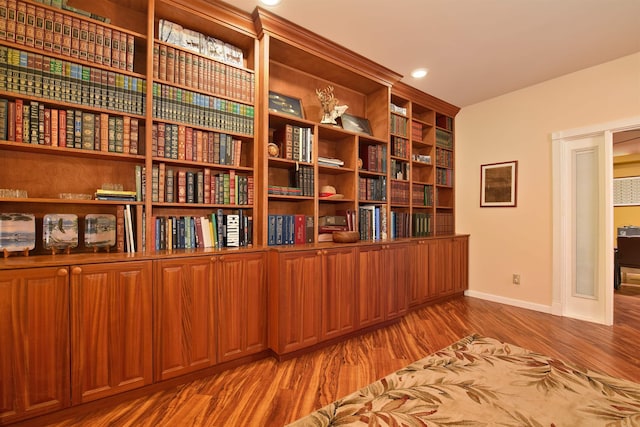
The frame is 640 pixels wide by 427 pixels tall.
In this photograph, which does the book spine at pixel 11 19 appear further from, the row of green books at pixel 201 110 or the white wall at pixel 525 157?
the white wall at pixel 525 157

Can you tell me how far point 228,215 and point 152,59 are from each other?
1.20 metres

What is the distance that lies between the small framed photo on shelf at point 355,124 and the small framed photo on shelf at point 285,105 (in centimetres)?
53

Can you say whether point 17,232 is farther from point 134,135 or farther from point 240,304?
point 240,304

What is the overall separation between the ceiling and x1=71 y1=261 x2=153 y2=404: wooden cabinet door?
208 centimetres

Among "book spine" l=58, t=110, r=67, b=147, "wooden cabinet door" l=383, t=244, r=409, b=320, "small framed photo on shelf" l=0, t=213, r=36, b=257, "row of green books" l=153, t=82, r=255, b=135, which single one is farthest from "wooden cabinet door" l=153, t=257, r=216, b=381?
"wooden cabinet door" l=383, t=244, r=409, b=320

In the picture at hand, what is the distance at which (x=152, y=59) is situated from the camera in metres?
1.96

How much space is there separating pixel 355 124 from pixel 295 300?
1.98 m

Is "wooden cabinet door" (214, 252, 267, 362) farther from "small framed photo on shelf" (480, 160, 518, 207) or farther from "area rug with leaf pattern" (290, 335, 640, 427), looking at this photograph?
"small framed photo on shelf" (480, 160, 518, 207)

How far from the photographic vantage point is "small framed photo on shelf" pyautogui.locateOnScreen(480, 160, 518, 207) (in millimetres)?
3738

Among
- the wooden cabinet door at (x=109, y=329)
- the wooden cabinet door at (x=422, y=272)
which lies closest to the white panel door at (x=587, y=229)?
the wooden cabinet door at (x=422, y=272)

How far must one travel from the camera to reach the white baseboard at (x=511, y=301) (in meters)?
3.44

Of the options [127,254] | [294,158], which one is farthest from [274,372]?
[294,158]

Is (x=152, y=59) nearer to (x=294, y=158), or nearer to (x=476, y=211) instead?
(x=294, y=158)

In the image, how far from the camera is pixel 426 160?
3945mm
